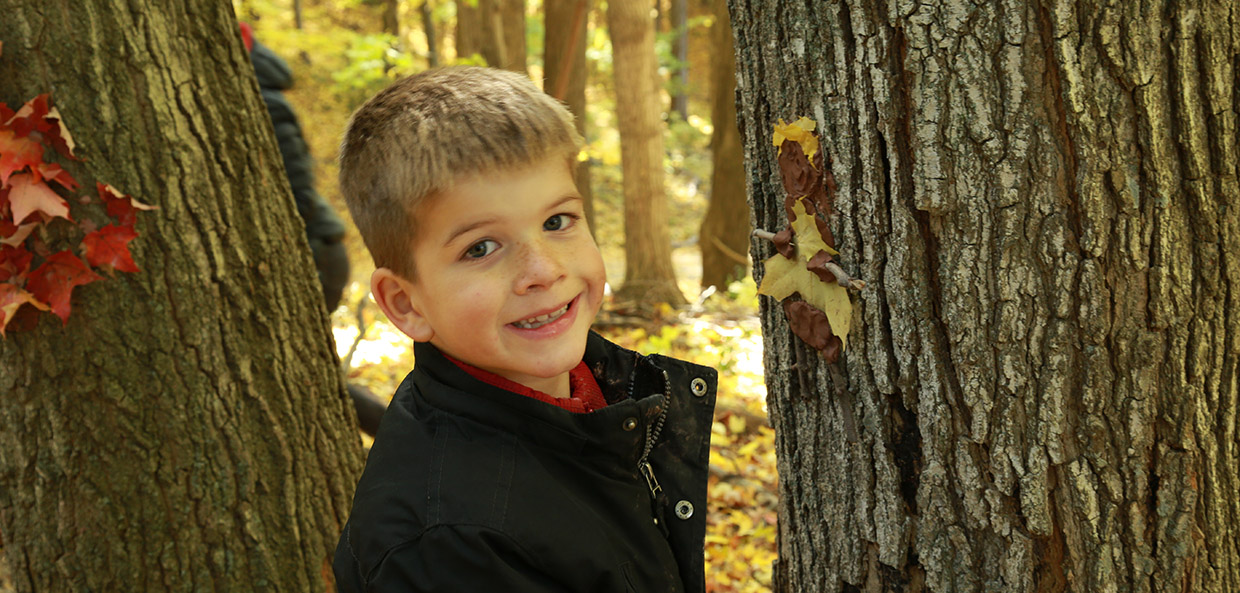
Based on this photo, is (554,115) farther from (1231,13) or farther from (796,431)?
(1231,13)

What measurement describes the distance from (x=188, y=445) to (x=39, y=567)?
48 cm

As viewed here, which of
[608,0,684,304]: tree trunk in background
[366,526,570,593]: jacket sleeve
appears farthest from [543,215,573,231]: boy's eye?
[608,0,684,304]: tree trunk in background

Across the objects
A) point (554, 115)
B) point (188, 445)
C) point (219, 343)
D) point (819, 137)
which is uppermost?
point (554, 115)

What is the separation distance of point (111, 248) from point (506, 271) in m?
1.16

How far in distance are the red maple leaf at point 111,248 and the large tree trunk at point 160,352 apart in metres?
0.03

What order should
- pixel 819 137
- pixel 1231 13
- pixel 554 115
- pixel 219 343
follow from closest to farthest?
pixel 1231 13 < pixel 819 137 < pixel 554 115 < pixel 219 343

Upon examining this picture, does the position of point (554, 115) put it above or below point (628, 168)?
below

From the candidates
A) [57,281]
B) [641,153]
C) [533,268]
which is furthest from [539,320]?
[641,153]

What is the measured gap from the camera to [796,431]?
5.05ft

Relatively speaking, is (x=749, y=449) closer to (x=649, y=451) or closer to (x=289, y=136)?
(x=289, y=136)

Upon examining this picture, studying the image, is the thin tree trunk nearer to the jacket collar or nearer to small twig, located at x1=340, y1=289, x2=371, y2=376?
small twig, located at x1=340, y1=289, x2=371, y2=376

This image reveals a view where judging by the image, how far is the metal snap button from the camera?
1.75 m

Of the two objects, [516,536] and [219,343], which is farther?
[219,343]

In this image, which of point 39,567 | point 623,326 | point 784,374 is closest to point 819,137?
point 784,374
